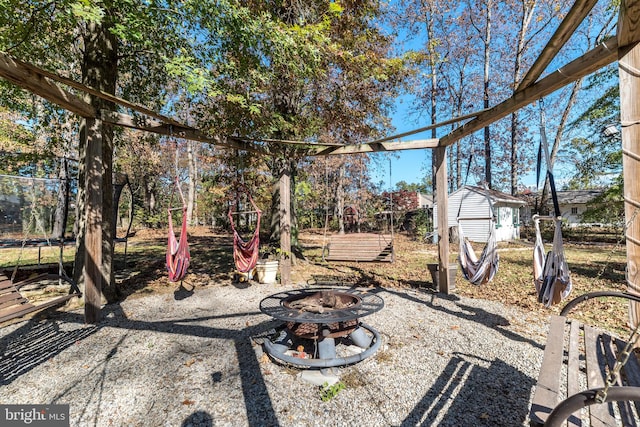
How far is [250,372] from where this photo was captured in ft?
8.46

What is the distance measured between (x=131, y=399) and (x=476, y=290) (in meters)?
5.40

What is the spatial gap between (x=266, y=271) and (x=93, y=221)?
3.05 meters

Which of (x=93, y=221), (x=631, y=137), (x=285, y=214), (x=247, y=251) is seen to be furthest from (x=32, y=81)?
(x=631, y=137)

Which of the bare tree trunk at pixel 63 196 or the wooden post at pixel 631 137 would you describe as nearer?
the wooden post at pixel 631 137

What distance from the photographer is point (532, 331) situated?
342 centimetres

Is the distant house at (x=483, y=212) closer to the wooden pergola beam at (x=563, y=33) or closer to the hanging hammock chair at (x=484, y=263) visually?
the hanging hammock chair at (x=484, y=263)

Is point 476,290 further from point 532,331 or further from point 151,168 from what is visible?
point 151,168

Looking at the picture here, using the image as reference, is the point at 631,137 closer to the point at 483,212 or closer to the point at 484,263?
the point at 484,263

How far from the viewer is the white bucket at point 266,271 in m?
5.85

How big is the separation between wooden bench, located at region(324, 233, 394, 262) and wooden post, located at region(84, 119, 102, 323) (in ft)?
18.7

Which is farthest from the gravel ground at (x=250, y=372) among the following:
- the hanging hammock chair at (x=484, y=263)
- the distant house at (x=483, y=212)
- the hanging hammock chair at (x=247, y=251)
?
the distant house at (x=483, y=212)

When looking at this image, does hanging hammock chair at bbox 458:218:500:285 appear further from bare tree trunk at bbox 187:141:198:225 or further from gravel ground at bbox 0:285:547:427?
bare tree trunk at bbox 187:141:198:225

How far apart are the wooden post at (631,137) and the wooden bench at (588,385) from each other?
158 millimetres

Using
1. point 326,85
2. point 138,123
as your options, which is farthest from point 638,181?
point 326,85
